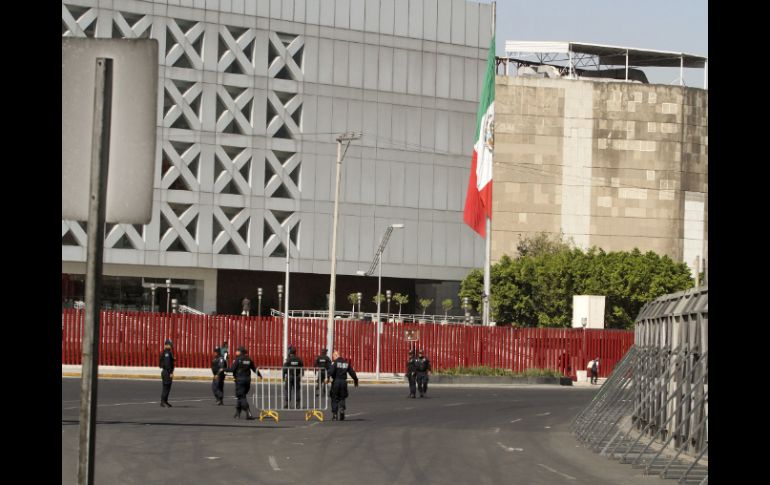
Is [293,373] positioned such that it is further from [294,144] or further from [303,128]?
[303,128]

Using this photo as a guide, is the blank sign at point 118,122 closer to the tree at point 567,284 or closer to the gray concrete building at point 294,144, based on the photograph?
Result: the gray concrete building at point 294,144

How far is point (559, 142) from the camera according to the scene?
115 m

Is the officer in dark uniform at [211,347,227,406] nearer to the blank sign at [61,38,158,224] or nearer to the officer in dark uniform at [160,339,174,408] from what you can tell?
the officer in dark uniform at [160,339,174,408]

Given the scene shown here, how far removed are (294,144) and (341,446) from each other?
69501mm

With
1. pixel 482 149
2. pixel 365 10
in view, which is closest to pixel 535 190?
pixel 365 10

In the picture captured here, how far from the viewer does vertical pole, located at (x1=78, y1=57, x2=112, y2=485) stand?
5125 millimetres

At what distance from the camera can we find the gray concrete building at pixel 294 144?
89.4 m

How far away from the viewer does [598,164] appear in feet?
376

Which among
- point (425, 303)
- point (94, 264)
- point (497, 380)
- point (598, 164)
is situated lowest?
point (497, 380)

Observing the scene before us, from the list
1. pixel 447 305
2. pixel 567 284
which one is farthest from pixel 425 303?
pixel 567 284

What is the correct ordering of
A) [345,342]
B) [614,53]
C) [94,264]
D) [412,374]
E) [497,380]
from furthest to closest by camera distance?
[614,53], [345,342], [497,380], [412,374], [94,264]

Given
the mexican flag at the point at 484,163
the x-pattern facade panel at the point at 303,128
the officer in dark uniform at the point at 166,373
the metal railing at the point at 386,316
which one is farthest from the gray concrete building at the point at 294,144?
the officer in dark uniform at the point at 166,373
